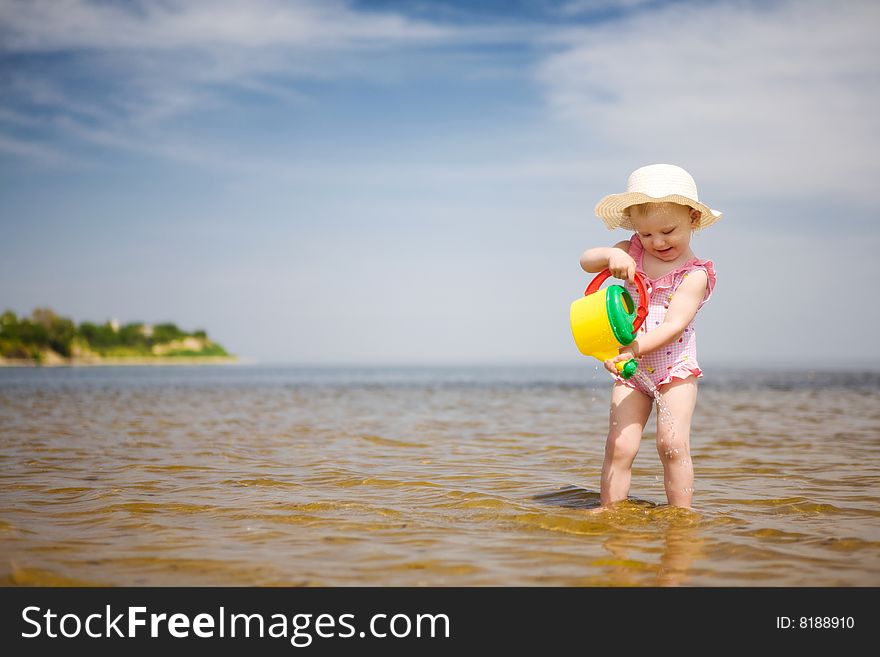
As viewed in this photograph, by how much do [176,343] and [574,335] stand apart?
430ft

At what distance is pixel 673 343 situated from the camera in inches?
176

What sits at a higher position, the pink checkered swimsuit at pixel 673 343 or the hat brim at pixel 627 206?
the hat brim at pixel 627 206

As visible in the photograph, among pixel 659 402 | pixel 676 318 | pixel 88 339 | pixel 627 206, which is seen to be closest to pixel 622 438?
pixel 659 402

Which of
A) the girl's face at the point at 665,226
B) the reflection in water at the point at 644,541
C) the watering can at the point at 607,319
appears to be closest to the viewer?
the reflection in water at the point at 644,541

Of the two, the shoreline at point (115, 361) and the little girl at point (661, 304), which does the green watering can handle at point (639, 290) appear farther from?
the shoreline at point (115, 361)

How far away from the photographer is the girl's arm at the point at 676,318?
424 cm

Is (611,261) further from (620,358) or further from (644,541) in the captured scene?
(644,541)

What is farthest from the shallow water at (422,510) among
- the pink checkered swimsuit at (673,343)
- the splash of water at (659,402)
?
the pink checkered swimsuit at (673,343)

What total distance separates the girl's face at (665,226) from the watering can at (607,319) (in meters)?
0.22

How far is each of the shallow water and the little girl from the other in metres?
0.34

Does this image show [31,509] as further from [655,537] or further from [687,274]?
[687,274]

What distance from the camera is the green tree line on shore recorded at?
316 ft
